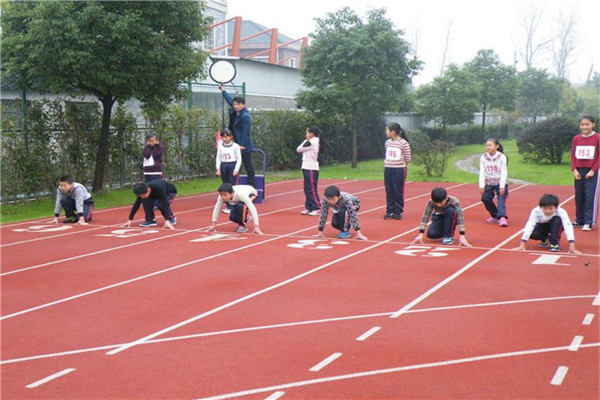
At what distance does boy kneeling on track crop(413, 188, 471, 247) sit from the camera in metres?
9.75

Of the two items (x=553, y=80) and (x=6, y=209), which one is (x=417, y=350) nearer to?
(x=6, y=209)

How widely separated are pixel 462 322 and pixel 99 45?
1061 centimetres

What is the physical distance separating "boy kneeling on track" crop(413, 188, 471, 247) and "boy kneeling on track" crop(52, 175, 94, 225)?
19.9 ft

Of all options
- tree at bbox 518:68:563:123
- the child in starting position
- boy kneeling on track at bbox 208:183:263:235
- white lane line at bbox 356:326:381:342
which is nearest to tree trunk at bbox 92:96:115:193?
the child in starting position

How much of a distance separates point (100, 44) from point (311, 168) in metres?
5.20

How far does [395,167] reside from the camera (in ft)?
41.3

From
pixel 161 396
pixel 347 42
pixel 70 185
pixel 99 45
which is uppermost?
pixel 347 42

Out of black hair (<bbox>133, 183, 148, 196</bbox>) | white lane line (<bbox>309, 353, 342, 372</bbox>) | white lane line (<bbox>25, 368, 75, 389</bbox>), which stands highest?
black hair (<bbox>133, 183, 148, 196</bbox>)

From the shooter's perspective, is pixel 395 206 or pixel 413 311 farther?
pixel 395 206

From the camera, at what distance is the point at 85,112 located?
16.3m

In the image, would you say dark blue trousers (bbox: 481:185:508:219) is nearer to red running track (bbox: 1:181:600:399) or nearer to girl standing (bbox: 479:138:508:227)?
girl standing (bbox: 479:138:508:227)

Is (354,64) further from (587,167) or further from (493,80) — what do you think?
(493,80)

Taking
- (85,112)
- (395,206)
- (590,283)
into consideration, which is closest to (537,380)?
(590,283)

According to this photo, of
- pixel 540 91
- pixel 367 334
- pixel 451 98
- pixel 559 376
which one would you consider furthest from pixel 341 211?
pixel 540 91
